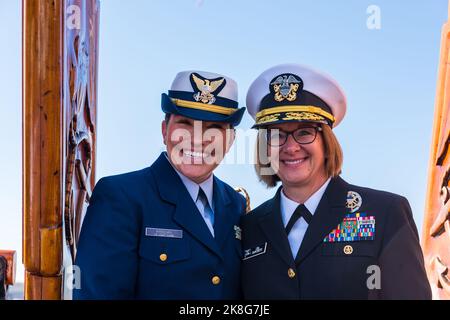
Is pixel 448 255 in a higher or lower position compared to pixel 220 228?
lower

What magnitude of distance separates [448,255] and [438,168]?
83 cm

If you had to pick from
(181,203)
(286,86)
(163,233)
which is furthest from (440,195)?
(163,233)

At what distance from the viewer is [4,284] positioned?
3645 millimetres

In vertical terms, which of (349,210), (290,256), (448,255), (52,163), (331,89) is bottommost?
(448,255)

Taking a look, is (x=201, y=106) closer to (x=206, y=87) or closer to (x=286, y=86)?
(x=206, y=87)

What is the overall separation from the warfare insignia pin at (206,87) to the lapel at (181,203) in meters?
0.46

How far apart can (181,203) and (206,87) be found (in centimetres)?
74

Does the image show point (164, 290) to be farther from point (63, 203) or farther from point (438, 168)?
point (438, 168)

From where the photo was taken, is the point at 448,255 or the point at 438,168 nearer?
the point at 448,255

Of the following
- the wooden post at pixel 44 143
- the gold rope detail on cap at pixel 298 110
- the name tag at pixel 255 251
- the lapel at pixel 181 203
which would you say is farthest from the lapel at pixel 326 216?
the wooden post at pixel 44 143

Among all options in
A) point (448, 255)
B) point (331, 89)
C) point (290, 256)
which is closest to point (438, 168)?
point (448, 255)

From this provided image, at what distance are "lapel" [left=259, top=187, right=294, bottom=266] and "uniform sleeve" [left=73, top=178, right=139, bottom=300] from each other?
0.79m

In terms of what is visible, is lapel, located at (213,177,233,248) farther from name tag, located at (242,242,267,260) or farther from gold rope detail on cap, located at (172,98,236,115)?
gold rope detail on cap, located at (172,98,236,115)

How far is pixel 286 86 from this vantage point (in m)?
3.81
